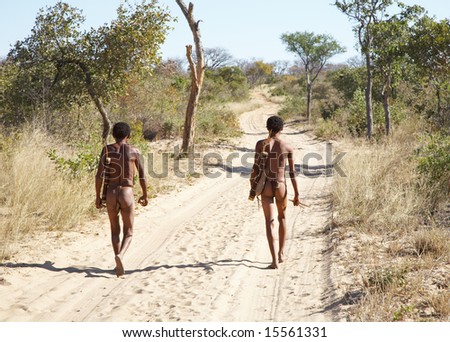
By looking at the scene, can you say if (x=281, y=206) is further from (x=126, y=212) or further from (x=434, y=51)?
(x=434, y=51)

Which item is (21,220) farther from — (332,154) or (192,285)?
(332,154)

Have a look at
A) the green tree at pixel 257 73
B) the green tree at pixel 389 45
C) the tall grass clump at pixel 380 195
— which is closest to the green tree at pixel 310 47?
the green tree at pixel 389 45

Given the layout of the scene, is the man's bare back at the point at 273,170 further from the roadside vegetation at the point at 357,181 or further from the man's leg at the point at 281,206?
the roadside vegetation at the point at 357,181

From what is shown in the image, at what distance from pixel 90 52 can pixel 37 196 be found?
5.78 metres

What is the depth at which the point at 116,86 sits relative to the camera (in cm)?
1192

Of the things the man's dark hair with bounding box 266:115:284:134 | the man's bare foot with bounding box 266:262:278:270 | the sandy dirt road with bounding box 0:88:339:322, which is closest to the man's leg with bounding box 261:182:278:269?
the man's bare foot with bounding box 266:262:278:270

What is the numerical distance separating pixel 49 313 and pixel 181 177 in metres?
7.20

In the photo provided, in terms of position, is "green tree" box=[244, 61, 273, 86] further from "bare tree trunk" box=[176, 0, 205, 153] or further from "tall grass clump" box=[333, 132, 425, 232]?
"tall grass clump" box=[333, 132, 425, 232]

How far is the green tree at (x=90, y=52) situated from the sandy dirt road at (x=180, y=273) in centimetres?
474

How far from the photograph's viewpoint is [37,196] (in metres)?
6.90

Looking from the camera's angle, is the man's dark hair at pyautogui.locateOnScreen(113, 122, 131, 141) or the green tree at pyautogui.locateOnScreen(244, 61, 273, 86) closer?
the man's dark hair at pyautogui.locateOnScreen(113, 122, 131, 141)

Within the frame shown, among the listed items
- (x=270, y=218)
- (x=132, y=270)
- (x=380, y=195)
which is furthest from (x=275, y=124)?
(x=380, y=195)

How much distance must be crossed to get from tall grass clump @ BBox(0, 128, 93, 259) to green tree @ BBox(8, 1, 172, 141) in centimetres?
408

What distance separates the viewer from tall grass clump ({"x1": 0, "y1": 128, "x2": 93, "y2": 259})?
622 centimetres
